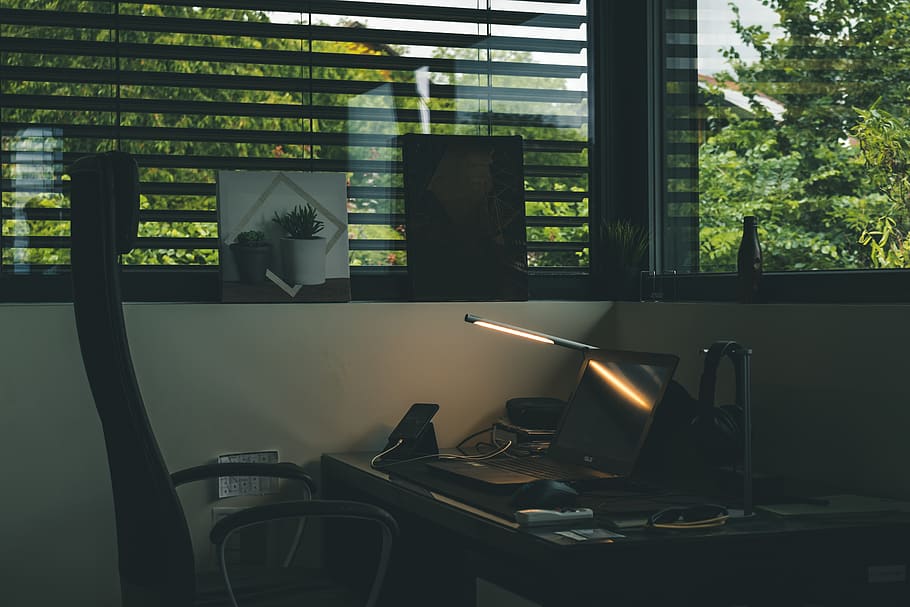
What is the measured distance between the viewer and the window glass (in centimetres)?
236

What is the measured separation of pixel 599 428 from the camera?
254cm

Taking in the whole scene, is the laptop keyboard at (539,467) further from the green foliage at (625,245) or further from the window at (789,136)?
the green foliage at (625,245)

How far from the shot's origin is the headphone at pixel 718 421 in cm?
204

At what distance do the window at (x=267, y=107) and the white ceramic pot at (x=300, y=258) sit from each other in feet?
0.61

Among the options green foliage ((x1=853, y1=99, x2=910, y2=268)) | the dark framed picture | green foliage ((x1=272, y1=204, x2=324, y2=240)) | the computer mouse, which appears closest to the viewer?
the computer mouse

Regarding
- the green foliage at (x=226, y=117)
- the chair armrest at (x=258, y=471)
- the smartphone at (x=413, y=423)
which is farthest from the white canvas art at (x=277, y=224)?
the chair armrest at (x=258, y=471)

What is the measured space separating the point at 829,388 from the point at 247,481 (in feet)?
5.18

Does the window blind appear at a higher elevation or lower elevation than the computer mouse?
higher

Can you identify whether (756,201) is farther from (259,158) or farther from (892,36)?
(259,158)

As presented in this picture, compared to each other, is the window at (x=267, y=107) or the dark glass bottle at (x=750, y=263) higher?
the window at (x=267, y=107)

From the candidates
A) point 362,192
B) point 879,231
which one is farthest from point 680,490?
point 362,192

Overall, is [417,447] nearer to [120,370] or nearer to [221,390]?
[221,390]

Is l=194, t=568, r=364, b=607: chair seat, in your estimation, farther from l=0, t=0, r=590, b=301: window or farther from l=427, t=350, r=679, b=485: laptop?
l=0, t=0, r=590, b=301: window

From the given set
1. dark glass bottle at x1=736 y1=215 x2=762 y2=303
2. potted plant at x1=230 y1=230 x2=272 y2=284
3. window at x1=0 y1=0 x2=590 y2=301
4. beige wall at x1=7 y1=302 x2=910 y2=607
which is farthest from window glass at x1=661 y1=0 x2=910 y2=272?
potted plant at x1=230 y1=230 x2=272 y2=284
